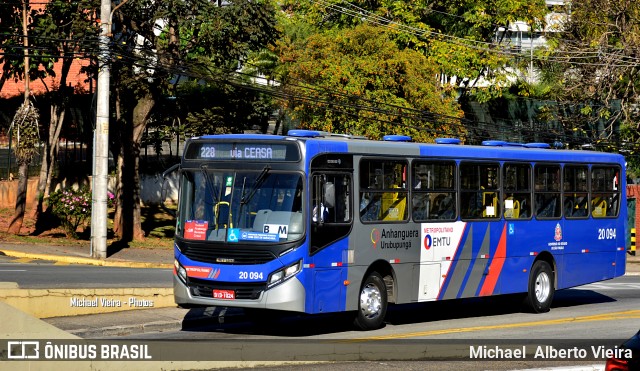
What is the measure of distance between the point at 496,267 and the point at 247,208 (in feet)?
20.5

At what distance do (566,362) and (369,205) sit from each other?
4.46m

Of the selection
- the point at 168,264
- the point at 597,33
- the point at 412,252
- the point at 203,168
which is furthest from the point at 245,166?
the point at 597,33

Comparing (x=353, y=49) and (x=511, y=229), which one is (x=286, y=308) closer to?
(x=511, y=229)

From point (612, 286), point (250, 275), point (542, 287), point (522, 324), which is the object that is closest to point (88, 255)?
point (612, 286)

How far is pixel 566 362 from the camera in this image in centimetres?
1368

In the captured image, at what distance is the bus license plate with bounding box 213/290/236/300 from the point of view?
50.2 feet

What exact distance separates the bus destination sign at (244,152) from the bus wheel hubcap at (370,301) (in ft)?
8.73

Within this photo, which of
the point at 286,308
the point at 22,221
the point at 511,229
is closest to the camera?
the point at 286,308

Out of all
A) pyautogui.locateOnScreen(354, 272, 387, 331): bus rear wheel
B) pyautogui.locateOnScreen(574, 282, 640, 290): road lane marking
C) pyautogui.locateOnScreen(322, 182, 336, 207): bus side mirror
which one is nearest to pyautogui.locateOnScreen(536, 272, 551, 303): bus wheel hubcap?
pyautogui.locateOnScreen(354, 272, 387, 331): bus rear wheel

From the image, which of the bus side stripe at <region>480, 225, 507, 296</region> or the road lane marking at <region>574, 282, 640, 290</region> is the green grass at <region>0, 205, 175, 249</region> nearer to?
the road lane marking at <region>574, 282, 640, 290</region>

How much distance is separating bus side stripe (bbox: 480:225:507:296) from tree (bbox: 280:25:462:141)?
61.5 feet

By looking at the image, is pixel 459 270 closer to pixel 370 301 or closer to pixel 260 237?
pixel 370 301

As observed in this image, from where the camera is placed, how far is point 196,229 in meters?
15.8

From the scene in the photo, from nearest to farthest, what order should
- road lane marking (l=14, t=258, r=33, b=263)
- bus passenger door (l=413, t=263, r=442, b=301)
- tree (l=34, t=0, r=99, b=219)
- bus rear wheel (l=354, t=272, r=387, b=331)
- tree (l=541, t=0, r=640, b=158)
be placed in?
bus rear wheel (l=354, t=272, r=387, b=331)
bus passenger door (l=413, t=263, r=442, b=301)
road lane marking (l=14, t=258, r=33, b=263)
tree (l=34, t=0, r=99, b=219)
tree (l=541, t=0, r=640, b=158)
